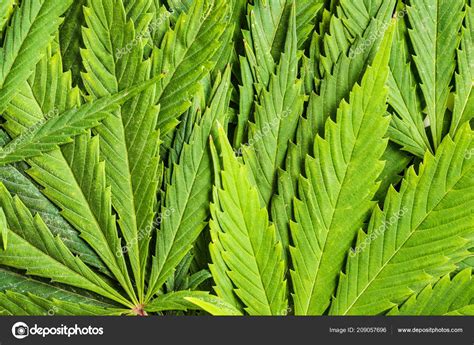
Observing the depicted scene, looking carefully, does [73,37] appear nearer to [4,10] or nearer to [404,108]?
[4,10]

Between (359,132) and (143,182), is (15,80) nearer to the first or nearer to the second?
(143,182)

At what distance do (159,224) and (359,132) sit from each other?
216 millimetres

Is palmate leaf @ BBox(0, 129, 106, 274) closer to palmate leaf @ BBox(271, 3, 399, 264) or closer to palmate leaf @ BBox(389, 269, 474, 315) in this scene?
palmate leaf @ BBox(271, 3, 399, 264)

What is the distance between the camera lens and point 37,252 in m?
0.53

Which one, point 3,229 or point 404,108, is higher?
point 404,108

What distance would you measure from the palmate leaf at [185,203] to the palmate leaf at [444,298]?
0.21m

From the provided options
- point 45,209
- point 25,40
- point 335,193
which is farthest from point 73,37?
point 335,193

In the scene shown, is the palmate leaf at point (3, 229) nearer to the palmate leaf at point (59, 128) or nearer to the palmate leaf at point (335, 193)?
the palmate leaf at point (59, 128)

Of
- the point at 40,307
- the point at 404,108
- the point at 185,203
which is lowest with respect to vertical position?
the point at 40,307

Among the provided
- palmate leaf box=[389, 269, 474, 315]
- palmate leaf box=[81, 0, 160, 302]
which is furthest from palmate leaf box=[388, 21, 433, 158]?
palmate leaf box=[81, 0, 160, 302]

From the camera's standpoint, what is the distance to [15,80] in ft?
1.69

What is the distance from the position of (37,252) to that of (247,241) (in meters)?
0.21

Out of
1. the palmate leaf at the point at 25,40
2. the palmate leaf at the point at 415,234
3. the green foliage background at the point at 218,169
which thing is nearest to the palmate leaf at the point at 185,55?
the green foliage background at the point at 218,169

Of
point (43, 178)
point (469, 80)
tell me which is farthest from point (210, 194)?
point (469, 80)
